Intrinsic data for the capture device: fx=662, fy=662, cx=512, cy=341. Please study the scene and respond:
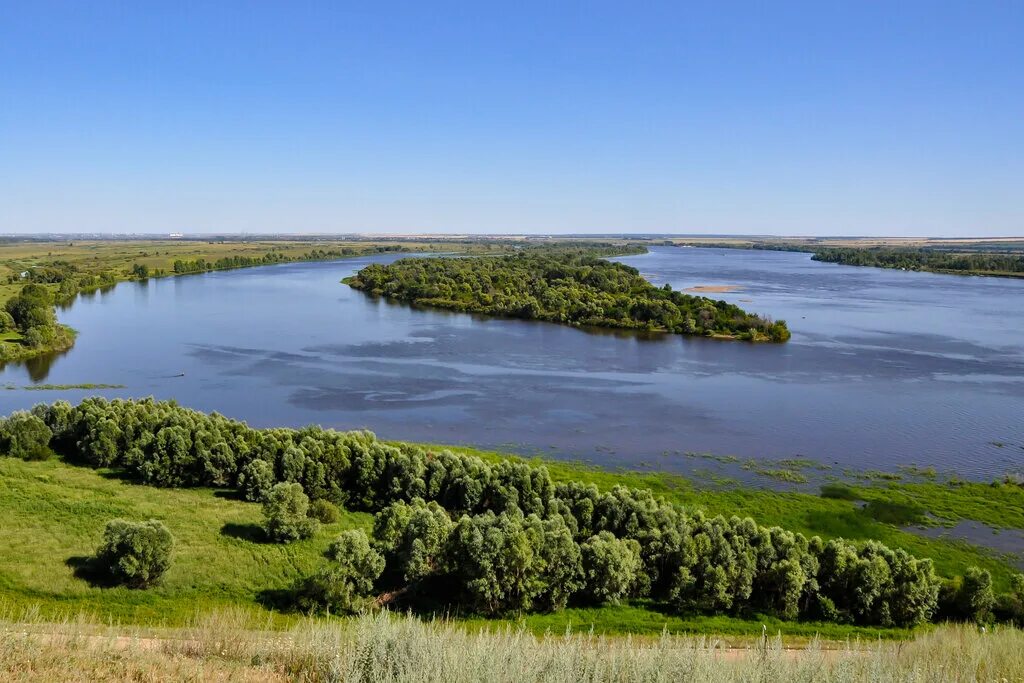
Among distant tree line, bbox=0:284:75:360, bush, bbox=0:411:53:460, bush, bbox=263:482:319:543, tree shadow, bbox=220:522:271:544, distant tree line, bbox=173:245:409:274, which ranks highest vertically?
distant tree line, bbox=173:245:409:274

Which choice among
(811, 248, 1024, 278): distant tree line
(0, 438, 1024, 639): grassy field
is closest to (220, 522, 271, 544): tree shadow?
(0, 438, 1024, 639): grassy field

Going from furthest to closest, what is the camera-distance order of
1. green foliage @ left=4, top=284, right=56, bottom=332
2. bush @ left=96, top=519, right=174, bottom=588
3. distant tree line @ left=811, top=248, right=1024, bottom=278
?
distant tree line @ left=811, top=248, right=1024, bottom=278 → green foliage @ left=4, top=284, right=56, bottom=332 → bush @ left=96, top=519, right=174, bottom=588

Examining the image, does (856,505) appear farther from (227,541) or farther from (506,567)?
(227,541)

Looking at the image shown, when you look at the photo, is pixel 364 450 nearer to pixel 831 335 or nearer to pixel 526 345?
pixel 526 345

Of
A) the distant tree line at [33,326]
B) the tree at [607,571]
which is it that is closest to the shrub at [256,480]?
the tree at [607,571]

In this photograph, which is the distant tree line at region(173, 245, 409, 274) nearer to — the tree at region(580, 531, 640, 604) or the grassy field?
the grassy field

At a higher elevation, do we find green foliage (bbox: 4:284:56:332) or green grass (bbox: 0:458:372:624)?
green foliage (bbox: 4:284:56:332)

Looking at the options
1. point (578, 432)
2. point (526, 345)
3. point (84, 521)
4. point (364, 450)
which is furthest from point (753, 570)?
point (526, 345)
